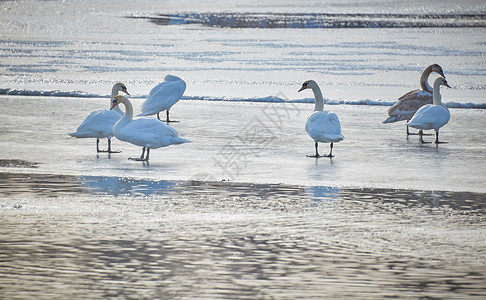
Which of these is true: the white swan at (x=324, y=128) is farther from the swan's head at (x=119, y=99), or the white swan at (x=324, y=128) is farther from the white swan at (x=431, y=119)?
the swan's head at (x=119, y=99)

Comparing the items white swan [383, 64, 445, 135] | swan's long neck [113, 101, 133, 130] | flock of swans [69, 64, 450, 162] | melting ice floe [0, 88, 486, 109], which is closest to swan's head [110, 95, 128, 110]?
flock of swans [69, 64, 450, 162]

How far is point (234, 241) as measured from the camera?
7.20 metres

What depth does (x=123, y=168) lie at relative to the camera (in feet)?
35.2

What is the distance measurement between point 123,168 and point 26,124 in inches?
163

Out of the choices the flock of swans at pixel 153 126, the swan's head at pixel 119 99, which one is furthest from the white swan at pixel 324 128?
the swan's head at pixel 119 99

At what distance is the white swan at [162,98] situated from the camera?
14820 millimetres

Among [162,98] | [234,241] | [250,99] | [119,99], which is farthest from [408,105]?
[234,241]

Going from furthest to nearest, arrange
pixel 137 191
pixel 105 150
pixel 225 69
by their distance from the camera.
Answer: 1. pixel 225 69
2. pixel 105 150
3. pixel 137 191

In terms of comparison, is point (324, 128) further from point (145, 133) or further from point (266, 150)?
point (145, 133)

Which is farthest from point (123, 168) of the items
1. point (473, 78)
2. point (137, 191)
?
point (473, 78)

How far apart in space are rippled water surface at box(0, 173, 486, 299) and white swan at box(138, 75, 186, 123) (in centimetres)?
510

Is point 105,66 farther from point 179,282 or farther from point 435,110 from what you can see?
point 179,282

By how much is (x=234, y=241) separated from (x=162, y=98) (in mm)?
8061

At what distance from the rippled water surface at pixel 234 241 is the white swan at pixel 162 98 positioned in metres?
5.10
